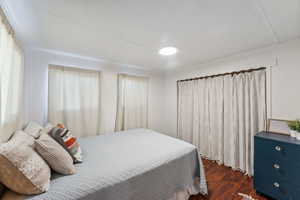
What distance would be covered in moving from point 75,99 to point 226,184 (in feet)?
10.7

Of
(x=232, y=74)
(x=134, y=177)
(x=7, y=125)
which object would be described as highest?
(x=232, y=74)

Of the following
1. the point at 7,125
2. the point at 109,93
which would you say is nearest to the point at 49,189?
the point at 7,125

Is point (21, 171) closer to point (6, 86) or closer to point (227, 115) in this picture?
point (6, 86)

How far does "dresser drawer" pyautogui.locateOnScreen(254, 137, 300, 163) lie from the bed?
912 mm

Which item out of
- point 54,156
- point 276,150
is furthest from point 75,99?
point 276,150

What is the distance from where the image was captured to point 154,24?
156cm

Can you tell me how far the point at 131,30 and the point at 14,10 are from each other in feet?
4.09

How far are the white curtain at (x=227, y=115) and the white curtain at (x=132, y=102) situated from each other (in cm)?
117

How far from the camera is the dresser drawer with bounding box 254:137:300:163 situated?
62.6 inches

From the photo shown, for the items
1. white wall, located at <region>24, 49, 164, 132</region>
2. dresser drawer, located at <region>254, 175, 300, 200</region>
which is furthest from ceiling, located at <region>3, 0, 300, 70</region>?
dresser drawer, located at <region>254, 175, 300, 200</region>

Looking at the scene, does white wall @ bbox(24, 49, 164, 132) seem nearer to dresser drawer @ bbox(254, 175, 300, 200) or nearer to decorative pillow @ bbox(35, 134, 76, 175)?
decorative pillow @ bbox(35, 134, 76, 175)

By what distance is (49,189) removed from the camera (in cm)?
102

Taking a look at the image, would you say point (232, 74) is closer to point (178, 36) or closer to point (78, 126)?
point (178, 36)

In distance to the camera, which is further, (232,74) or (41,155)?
(232,74)
